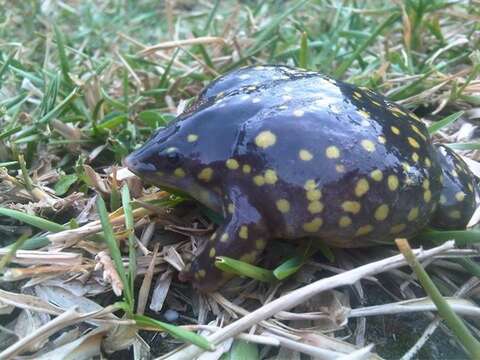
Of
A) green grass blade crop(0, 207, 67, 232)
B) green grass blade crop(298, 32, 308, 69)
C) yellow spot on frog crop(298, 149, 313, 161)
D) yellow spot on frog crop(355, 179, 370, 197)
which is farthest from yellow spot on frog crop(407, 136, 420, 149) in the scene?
green grass blade crop(0, 207, 67, 232)

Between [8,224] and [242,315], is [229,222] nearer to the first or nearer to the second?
[242,315]

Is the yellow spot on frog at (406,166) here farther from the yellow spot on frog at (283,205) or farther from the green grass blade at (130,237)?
the green grass blade at (130,237)

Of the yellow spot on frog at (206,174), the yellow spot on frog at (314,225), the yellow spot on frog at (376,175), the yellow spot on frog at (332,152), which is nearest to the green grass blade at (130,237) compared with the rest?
the yellow spot on frog at (206,174)

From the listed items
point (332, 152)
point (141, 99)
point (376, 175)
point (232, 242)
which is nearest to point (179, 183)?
point (232, 242)

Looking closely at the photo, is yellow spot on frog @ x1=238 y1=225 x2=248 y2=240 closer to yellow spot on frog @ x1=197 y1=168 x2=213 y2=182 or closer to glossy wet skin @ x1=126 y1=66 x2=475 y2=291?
glossy wet skin @ x1=126 y1=66 x2=475 y2=291

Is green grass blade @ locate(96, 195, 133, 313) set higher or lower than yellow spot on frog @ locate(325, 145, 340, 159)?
lower

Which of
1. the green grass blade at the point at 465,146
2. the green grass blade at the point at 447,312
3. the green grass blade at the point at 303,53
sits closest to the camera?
the green grass blade at the point at 447,312
